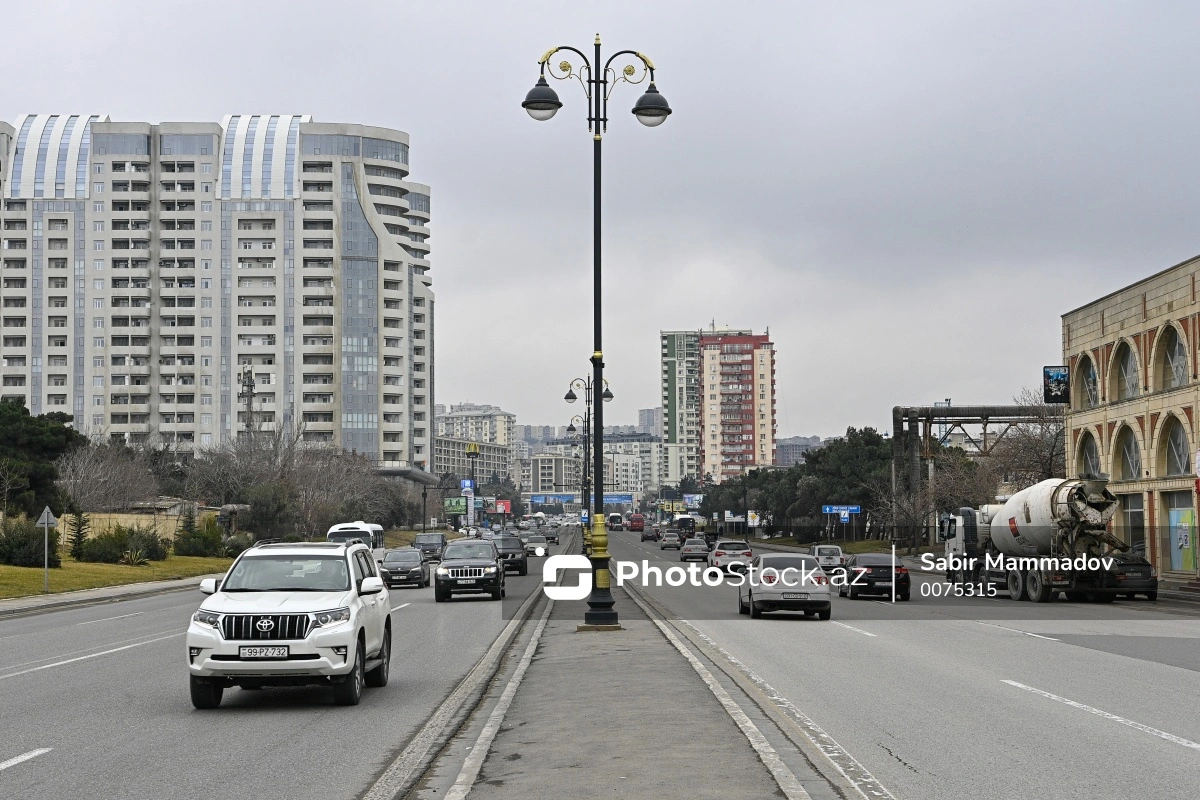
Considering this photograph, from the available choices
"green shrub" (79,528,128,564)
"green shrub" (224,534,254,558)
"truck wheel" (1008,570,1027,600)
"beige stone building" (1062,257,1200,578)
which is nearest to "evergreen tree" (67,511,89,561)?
"green shrub" (79,528,128,564)

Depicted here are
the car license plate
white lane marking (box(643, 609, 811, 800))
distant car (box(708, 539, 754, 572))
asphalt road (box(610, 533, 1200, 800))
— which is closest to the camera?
white lane marking (box(643, 609, 811, 800))

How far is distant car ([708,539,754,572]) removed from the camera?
53.7 meters

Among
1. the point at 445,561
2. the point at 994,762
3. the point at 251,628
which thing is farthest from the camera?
the point at 445,561

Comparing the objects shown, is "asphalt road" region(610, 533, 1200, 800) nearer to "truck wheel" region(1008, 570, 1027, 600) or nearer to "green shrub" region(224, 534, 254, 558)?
"truck wheel" region(1008, 570, 1027, 600)

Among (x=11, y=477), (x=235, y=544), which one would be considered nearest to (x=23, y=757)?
(x=11, y=477)

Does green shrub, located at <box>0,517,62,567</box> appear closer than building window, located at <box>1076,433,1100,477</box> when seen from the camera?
Yes

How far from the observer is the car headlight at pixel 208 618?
13.1 metres

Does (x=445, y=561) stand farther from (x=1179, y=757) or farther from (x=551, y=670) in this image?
(x=1179, y=757)

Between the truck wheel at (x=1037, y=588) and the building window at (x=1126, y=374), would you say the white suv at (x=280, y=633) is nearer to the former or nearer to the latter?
the truck wheel at (x=1037, y=588)

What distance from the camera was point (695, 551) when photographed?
70.2 metres

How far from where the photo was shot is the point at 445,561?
3603cm

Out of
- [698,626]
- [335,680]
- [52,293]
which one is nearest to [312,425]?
[52,293]

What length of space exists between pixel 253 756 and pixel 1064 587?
30.4m

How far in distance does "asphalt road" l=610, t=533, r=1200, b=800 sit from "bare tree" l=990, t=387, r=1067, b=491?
1814 inches
